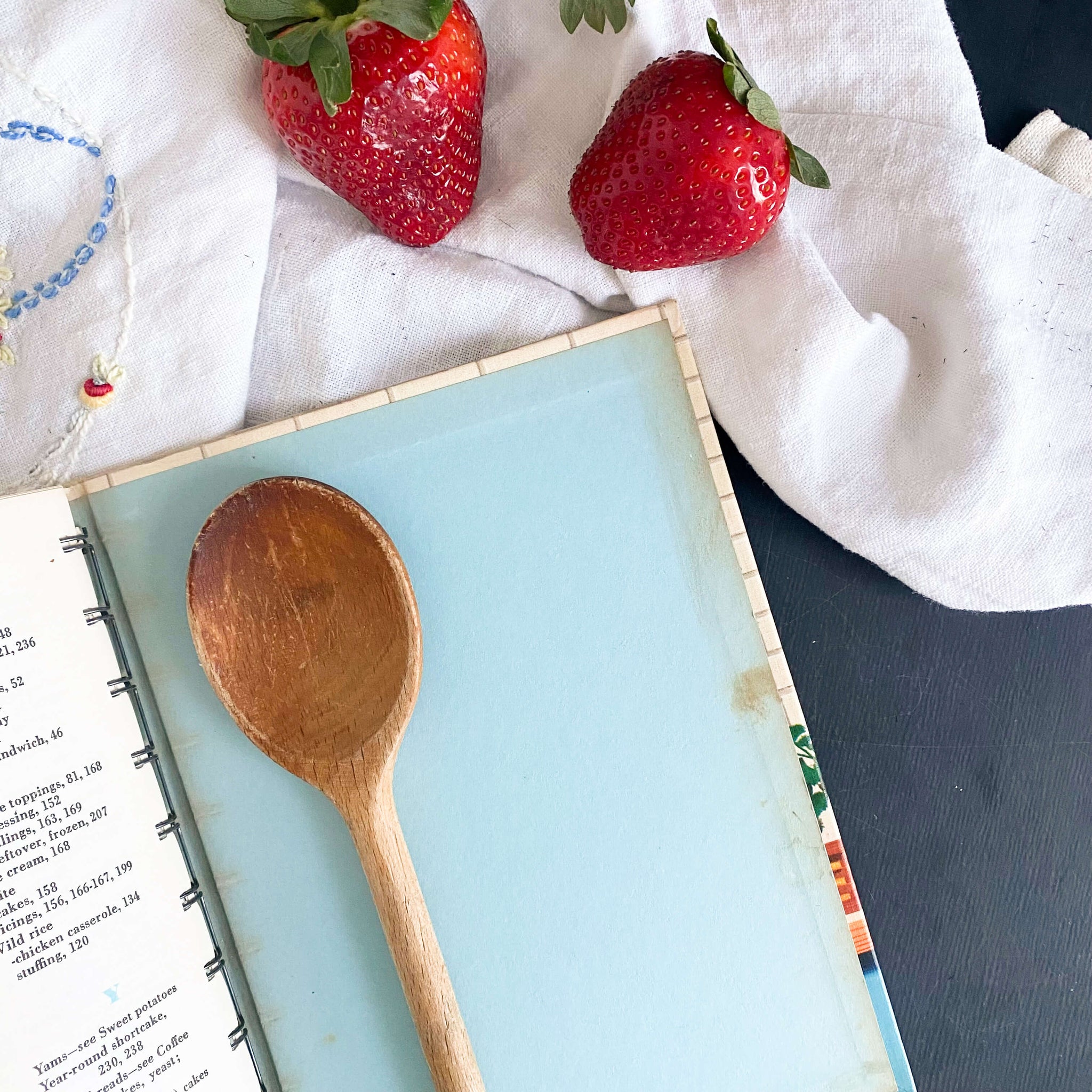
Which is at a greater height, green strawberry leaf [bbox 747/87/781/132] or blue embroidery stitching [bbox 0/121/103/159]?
blue embroidery stitching [bbox 0/121/103/159]

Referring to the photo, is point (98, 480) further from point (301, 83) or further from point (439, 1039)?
point (439, 1039)

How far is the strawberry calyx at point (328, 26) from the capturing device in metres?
0.36

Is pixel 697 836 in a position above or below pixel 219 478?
below

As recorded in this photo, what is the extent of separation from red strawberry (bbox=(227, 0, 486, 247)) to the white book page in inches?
8.2

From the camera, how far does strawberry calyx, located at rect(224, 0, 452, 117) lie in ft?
1.19

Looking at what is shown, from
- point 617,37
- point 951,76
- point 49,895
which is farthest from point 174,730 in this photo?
point 951,76

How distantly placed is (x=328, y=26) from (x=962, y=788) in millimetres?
493

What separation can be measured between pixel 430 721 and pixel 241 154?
301mm

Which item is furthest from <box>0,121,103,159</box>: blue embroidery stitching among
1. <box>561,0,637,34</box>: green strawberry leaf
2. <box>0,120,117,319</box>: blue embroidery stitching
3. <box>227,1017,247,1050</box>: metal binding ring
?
<box>227,1017,247,1050</box>: metal binding ring

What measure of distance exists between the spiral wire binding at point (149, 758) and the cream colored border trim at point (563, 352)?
38mm

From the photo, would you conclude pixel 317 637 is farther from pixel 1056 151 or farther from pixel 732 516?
pixel 1056 151

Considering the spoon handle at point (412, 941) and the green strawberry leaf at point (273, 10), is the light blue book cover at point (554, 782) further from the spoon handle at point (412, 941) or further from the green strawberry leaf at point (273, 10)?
the green strawberry leaf at point (273, 10)

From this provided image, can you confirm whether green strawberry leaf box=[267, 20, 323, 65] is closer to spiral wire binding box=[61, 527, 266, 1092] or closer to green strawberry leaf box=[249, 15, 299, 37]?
green strawberry leaf box=[249, 15, 299, 37]

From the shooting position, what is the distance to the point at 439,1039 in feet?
1.41
